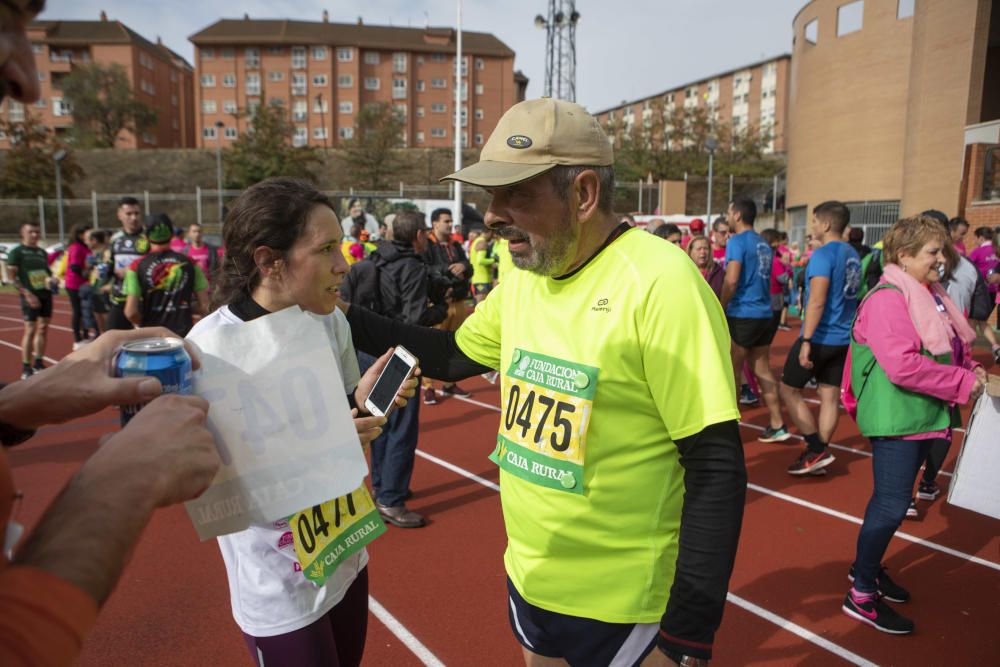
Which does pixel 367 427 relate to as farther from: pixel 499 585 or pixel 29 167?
Answer: pixel 29 167

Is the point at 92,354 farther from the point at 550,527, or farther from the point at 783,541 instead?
the point at 783,541

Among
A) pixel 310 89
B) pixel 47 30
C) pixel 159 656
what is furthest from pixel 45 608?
pixel 47 30

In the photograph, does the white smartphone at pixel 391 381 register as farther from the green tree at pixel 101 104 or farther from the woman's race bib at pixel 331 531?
the green tree at pixel 101 104

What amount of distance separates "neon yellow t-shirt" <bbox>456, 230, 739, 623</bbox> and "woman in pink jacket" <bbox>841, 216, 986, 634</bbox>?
2.13 m

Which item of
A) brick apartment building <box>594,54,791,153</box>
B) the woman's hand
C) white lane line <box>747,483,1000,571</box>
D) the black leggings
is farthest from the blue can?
brick apartment building <box>594,54,791,153</box>

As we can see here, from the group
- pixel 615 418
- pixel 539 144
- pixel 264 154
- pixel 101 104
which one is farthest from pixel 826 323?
pixel 101 104

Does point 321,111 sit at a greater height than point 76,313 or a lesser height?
greater

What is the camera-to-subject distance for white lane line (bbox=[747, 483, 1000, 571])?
4.27 m

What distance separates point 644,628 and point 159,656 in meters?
2.71

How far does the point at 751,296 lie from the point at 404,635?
500 centimetres

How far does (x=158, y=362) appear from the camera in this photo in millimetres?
1023

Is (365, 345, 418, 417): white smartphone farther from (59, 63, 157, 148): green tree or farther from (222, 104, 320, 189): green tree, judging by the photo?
(59, 63, 157, 148): green tree

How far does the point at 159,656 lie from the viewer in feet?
10.6

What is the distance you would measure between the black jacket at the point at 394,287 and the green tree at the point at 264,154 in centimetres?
4249
